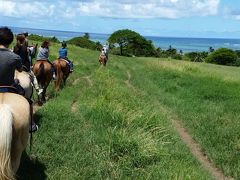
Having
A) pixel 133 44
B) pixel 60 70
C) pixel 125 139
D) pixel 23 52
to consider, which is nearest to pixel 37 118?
pixel 23 52

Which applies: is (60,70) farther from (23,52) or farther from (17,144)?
(17,144)

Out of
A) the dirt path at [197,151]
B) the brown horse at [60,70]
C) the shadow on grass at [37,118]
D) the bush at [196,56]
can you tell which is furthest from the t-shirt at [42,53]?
the bush at [196,56]

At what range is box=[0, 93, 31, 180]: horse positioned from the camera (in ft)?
20.6

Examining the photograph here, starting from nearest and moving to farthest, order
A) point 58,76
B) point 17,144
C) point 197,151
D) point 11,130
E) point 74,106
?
point 11,130, point 17,144, point 197,151, point 74,106, point 58,76

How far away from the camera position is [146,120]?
12000 millimetres

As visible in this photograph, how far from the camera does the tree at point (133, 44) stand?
83.6 m

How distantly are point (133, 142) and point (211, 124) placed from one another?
4964 mm

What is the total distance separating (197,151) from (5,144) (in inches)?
255

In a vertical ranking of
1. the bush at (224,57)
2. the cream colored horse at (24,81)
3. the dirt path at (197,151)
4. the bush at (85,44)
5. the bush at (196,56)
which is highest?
the cream colored horse at (24,81)

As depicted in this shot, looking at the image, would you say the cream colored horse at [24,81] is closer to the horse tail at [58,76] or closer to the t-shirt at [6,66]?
the t-shirt at [6,66]

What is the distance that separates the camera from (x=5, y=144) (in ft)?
20.6

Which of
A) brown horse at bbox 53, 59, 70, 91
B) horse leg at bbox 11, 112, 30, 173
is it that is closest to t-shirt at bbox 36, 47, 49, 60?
brown horse at bbox 53, 59, 70, 91

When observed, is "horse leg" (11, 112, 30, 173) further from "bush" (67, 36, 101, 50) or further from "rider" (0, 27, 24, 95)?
"bush" (67, 36, 101, 50)

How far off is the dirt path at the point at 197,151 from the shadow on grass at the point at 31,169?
3667mm
